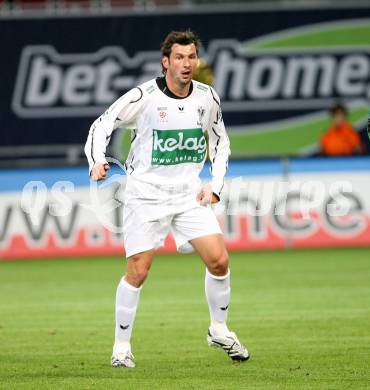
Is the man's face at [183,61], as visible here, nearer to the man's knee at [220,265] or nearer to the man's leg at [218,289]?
the man's leg at [218,289]

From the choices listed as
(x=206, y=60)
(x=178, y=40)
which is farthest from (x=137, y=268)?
(x=206, y=60)

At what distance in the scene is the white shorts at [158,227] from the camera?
8.68 meters

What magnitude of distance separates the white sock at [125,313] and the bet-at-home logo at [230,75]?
45.8 feet

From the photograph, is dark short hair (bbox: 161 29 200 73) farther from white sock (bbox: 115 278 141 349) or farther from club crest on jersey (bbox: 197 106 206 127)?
white sock (bbox: 115 278 141 349)

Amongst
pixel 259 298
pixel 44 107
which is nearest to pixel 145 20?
pixel 44 107

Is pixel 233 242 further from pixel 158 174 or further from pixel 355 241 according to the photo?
pixel 158 174

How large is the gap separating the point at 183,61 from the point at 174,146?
0.61 m

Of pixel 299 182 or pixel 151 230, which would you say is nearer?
pixel 151 230

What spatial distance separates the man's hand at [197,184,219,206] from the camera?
873 cm

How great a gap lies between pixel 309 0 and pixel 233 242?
7.02 meters

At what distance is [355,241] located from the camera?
696 inches

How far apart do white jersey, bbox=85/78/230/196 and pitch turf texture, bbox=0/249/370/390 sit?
1.37m

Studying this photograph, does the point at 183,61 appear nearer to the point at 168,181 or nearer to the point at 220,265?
the point at 168,181

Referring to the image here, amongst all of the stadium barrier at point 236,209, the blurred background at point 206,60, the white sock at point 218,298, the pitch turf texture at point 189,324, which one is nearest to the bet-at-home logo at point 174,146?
A: the white sock at point 218,298
